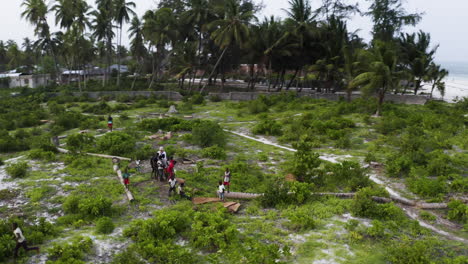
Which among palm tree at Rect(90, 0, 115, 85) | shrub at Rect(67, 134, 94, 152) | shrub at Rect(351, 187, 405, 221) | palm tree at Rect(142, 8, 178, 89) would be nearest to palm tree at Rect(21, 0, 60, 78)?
palm tree at Rect(90, 0, 115, 85)

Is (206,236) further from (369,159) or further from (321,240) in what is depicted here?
(369,159)

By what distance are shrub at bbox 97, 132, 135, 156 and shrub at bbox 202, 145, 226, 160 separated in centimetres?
418

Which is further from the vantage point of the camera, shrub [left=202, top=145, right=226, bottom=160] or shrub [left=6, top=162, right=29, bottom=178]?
shrub [left=202, top=145, right=226, bottom=160]

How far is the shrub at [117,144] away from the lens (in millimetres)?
17250

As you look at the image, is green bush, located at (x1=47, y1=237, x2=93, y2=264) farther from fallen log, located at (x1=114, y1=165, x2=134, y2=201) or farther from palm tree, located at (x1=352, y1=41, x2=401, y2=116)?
palm tree, located at (x1=352, y1=41, x2=401, y2=116)

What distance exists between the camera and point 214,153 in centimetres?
1684

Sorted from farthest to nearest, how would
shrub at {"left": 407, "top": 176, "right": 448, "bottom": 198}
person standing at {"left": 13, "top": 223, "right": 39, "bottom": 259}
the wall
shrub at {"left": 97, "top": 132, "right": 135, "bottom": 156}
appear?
1. the wall
2. shrub at {"left": 97, "top": 132, "right": 135, "bottom": 156}
3. shrub at {"left": 407, "top": 176, "right": 448, "bottom": 198}
4. person standing at {"left": 13, "top": 223, "right": 39, "bottom": 259}

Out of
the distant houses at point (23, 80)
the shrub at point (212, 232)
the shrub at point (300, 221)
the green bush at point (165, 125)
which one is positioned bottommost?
the shrub at point (212, 232)

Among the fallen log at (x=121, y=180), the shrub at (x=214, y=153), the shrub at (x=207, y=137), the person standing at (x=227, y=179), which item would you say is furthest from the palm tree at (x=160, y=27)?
the person standing at (x=227, y=179)

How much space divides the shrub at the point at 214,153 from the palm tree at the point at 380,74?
1283 centimetres

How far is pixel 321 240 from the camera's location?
9008 millimetres

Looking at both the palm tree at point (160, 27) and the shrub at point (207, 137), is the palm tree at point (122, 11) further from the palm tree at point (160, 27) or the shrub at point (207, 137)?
the shrub at point (207, 137)

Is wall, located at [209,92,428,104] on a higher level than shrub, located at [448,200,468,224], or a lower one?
higher

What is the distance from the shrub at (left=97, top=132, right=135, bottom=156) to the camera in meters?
17.2
